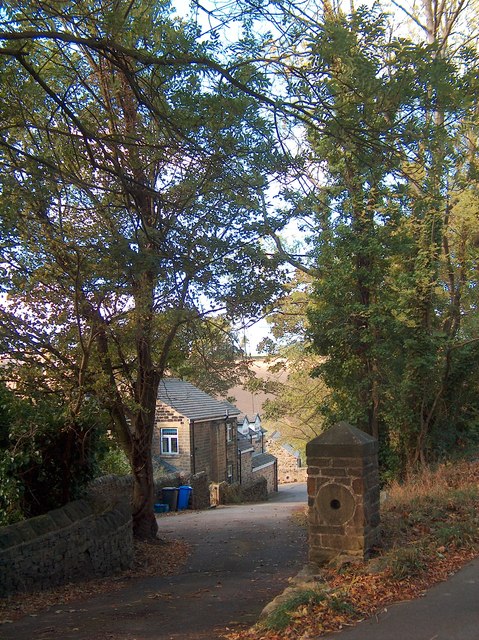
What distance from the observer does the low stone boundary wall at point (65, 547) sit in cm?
797

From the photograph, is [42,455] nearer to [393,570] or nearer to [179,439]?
[393,570]

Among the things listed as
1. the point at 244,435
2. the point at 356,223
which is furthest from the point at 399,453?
the point at 244,435

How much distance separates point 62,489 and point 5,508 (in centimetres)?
126

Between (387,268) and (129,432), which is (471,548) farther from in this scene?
(387,268)

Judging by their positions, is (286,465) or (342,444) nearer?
(342,444)

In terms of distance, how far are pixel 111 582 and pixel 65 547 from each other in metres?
1.05

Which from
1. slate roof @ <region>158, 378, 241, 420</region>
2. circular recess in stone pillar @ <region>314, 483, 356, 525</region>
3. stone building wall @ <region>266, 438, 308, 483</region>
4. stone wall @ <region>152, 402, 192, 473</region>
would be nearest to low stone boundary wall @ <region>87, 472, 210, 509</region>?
stone wall @ <region>152, 402, 192, 473</region>

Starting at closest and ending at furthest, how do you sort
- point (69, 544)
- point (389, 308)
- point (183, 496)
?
point (69, 544) → point (389, 308) → point (183, 496)

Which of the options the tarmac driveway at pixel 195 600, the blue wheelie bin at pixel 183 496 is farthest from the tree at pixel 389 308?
the blue wheelie bin at pixel 183 496

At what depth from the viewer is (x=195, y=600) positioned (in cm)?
754

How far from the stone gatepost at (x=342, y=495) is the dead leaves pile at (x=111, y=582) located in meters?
3.30

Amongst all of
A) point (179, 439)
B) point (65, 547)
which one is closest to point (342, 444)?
→ point (65, 547)

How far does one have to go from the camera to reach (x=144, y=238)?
8.66 m

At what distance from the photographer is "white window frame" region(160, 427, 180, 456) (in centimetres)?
3158
